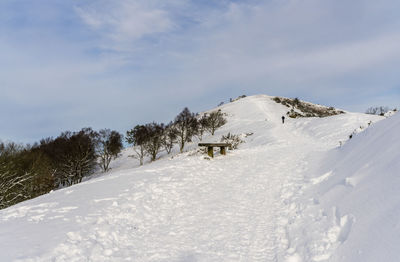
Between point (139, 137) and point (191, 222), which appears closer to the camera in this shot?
point (191, 222)

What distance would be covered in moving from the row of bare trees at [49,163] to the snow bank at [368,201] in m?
20.7

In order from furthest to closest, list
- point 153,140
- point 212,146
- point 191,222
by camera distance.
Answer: point 153,140 → point 212,146 → point 191,222

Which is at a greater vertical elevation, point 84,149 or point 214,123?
point 214,123

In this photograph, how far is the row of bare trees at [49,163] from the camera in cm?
2089

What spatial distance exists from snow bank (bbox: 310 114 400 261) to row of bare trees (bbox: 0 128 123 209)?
68.0 feet

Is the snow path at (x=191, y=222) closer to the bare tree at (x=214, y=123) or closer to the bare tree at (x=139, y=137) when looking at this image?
the bare tree at (x=139, y=137)

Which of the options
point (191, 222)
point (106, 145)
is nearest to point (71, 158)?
point (106, 145)

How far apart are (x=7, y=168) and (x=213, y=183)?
22.2 m

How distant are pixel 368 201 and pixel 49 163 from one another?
39.0 metres

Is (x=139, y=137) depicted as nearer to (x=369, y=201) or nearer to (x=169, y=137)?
(x=169, y=137)

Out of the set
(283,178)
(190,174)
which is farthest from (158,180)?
(283,178)

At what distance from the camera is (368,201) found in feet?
14.7

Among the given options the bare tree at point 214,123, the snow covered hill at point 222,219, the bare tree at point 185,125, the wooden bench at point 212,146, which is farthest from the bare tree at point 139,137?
the snow covered hill at point 222,219

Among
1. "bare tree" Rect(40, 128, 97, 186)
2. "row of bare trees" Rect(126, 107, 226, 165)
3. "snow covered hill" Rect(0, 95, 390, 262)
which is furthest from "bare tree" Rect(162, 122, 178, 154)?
"snow covered hill" Rect(0, 95, 390, 262)
